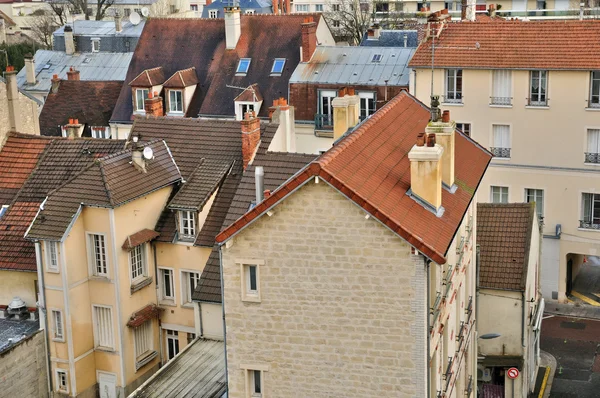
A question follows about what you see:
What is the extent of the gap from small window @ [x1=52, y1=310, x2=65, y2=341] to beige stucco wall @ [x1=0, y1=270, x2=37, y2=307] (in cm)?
244

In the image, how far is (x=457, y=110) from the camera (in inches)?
1973

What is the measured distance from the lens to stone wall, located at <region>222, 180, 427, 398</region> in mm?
24297

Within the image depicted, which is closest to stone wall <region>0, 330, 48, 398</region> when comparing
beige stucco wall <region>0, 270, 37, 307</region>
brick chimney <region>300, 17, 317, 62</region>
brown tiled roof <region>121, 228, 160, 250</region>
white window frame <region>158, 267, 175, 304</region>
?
beige stucco wall <region>0, 270, 37, 307</region>

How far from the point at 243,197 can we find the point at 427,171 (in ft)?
36.0

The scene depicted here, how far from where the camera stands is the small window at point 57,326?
3534cm

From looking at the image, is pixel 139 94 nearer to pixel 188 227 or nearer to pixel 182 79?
pixel 182 79

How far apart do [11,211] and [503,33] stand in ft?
87.4

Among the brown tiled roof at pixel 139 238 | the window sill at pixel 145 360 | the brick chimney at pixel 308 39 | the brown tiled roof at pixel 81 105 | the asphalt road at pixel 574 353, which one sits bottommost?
the asphalt road at pixel 574 353

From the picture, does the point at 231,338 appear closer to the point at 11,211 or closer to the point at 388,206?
the point at 388,206

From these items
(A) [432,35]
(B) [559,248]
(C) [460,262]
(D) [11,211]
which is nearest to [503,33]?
(A) [432,35]

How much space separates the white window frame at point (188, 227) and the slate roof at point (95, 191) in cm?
143

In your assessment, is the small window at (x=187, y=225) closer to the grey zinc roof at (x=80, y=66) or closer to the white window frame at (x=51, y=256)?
the white window frame at (x=51, y=256)

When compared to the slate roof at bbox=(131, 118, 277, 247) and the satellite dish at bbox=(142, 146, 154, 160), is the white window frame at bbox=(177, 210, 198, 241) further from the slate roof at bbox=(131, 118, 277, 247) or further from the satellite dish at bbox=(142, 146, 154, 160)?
the satellite dish at bbox=(142, 146, 154, 160)

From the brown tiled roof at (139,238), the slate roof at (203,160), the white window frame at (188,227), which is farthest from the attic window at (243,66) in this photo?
the brown tiled roof at (139,238)
